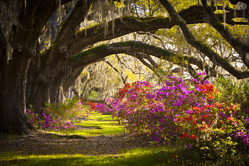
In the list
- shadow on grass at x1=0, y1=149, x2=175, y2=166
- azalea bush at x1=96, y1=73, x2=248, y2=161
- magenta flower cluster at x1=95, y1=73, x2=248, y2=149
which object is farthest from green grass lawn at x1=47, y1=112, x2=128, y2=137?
shadow on grass at x1=0, y1=149, x2=175, y2=166

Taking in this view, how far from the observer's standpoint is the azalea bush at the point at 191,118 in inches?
167

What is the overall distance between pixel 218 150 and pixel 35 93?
7.68 m

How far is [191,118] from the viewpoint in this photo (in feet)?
14.7

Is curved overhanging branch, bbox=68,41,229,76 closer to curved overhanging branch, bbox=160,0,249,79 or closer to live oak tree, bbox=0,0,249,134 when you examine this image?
live oak tree, bbox=0,0,249,134

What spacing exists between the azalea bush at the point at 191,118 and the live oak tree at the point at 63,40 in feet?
5.23

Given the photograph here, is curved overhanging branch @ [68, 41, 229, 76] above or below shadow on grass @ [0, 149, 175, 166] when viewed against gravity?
above

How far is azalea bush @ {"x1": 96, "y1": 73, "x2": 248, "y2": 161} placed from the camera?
4.23m

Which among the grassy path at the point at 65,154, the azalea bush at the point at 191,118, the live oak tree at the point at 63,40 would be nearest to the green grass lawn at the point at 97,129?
the azalea bush at the point at 191,118

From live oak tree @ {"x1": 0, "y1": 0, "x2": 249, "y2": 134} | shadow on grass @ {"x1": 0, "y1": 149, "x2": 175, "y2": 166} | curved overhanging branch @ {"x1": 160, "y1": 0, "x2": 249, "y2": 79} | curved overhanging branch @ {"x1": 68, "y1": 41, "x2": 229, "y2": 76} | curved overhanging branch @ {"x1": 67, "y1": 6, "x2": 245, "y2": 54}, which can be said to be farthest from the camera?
curved overhanging branch @ {"x1": 68, "y1": 41, "x2": 229, "y2": 76}

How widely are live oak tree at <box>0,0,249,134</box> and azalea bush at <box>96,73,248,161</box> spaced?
1.59 meters

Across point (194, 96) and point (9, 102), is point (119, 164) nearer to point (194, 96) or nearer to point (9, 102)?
point (194, 96)

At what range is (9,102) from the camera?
22.9ft

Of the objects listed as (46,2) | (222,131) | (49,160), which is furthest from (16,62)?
(222,131)

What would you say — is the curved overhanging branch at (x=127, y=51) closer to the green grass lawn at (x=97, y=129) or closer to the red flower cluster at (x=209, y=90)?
the green grass lawn at (x=97, y=129)
